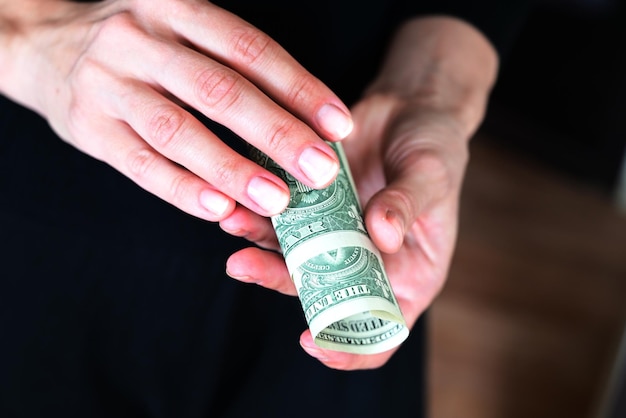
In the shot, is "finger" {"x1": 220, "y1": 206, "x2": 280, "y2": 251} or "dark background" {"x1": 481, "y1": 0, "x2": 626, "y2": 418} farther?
"dark background" {"x1": 481, "y1": 0, "x2": 626, "y2": 418}

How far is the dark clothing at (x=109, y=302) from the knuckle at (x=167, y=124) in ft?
0.54

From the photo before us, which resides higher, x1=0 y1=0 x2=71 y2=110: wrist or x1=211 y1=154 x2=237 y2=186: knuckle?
x1=211 y1=154 x2=237 y2=186: knuckle

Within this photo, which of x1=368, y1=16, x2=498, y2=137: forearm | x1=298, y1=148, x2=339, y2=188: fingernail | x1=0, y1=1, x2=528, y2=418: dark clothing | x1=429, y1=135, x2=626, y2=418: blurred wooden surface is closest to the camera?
x1=298, y1=148, x2=339, y2=188: fingernail

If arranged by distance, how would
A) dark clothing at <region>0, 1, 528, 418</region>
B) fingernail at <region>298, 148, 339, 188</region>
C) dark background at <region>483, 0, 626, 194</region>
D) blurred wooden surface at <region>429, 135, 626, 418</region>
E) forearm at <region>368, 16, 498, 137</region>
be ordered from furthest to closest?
dark background at <region>483, 0, 626, 194</region>, blurred wooden surface at <region>429, 135, 626, 418</region>, forearm at <region>368, 16, 498, 137</region>, dark clothing at <region>0, 1, 528, 418</region>, fingernail at <region>298, 148, 339, 188</region>

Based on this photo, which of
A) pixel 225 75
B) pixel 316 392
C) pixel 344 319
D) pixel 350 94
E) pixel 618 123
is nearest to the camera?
pixel 225 75

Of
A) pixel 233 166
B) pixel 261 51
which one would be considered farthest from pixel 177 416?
pixel 261 51

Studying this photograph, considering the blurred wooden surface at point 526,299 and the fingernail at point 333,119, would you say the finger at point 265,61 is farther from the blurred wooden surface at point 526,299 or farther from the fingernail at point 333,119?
the blurred wooden surface at point 526,299

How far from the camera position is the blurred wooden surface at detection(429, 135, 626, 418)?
196cm

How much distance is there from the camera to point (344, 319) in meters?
0.82

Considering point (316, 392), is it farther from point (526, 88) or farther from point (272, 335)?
point (526, 88)

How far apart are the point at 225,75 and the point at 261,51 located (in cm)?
5

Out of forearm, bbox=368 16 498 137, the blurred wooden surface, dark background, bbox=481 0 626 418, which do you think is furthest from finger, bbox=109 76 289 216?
dark background, bbox=481 0 626 418

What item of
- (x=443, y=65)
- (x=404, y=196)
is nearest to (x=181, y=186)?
(x=404, y=196)

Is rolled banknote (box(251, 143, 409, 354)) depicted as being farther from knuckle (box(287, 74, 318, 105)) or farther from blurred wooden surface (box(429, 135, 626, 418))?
blurred wooden surface (box(429, 135, 626, 418))
